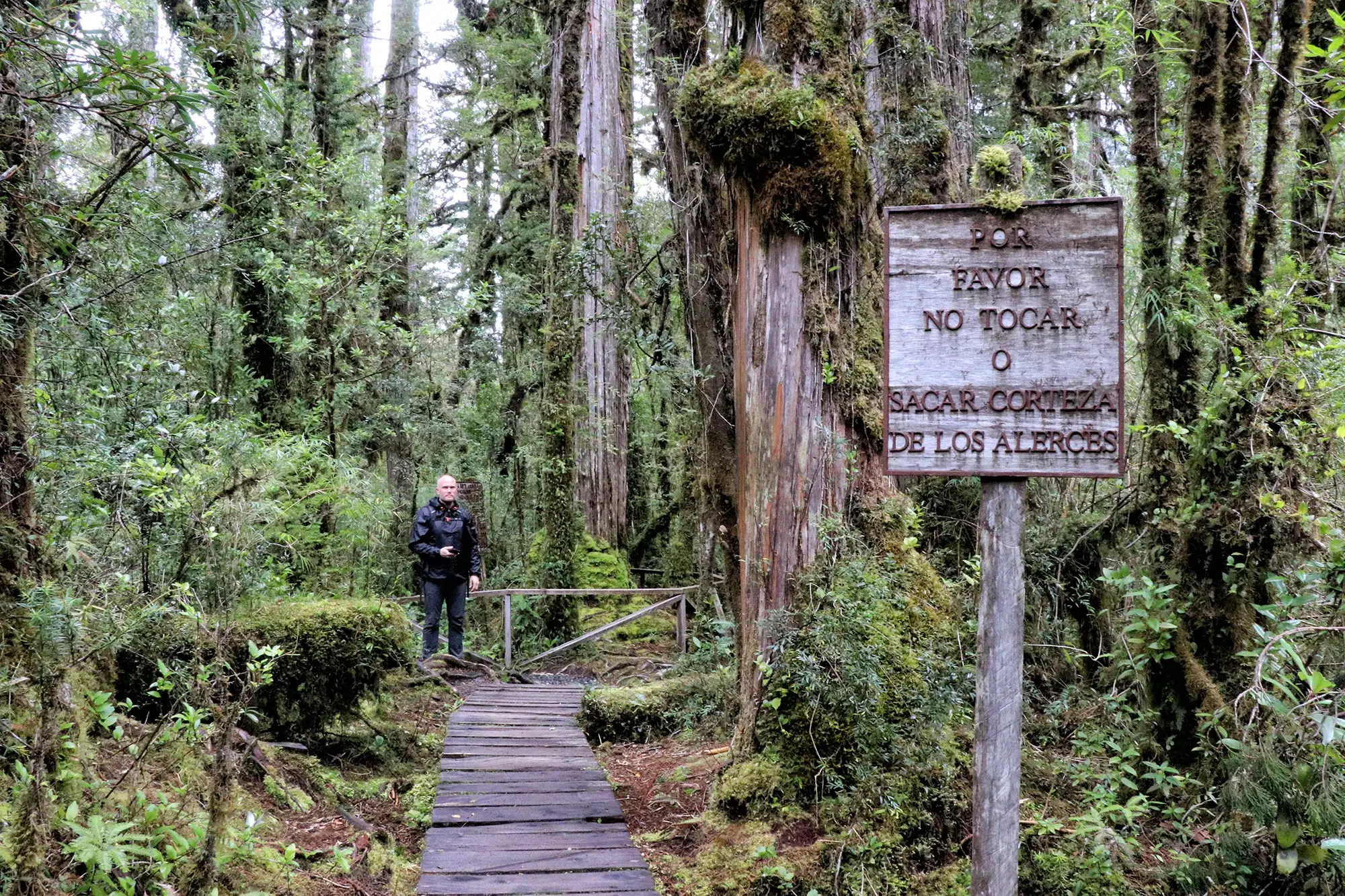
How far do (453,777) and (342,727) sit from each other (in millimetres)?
1541

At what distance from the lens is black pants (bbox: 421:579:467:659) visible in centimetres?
977

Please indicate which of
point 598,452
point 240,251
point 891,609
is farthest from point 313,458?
point 598,452

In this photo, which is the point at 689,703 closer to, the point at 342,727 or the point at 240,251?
the point at 342,727

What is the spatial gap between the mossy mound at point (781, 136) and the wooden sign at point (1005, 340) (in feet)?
5.33

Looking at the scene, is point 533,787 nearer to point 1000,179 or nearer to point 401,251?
point 1000,179

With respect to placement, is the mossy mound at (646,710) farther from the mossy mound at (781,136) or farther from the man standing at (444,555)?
the mossy mound at (781,136)

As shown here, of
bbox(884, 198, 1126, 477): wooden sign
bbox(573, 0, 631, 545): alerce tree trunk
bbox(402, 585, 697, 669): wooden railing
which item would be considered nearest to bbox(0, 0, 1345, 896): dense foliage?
bbox(884, 198, 1126, 477): wooden sign

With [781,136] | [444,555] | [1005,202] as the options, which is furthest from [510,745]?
[1005,202]

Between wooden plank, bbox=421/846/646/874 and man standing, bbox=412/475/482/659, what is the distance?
5209 millimetres

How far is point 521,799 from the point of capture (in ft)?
18.1

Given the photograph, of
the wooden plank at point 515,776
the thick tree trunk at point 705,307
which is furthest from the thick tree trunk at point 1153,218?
Result: the wooden plank at point 515,776

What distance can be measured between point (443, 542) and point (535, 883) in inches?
229

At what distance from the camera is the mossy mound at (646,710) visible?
24.6 ft

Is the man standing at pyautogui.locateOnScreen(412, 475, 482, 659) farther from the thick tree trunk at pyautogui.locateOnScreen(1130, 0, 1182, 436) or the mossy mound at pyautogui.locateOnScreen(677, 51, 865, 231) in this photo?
the thick tree trunk at pyautogui.locateOnScreen(1130, 0, 1182, 436)
